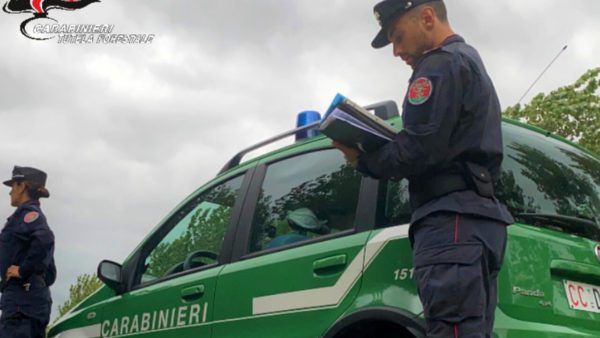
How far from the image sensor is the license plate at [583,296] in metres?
2.59

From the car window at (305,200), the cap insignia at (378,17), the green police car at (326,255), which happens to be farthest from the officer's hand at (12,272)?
the cap insignia at (378,17)

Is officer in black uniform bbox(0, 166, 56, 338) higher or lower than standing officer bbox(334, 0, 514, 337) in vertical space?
higher

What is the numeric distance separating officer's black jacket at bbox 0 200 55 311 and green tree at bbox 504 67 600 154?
31.8 ft

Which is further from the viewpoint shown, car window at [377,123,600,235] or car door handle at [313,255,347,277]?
car door handle at [313,255,347,277]

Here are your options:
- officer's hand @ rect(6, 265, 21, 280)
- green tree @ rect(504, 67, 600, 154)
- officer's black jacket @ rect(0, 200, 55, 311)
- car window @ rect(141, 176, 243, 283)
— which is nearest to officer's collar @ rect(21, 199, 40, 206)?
officer's black jacket @ rect(0, 200, 55, 311)

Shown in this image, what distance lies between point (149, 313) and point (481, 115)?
7.92 feet

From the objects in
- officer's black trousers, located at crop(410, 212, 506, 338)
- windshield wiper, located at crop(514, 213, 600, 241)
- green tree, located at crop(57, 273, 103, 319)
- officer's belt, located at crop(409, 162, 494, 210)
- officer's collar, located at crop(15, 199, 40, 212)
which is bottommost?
officer's black trousers, located at crop(410, 212, 506, 338)

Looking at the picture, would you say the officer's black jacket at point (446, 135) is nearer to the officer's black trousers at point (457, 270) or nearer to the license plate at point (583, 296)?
the officer's black trousers at point (457, 270)

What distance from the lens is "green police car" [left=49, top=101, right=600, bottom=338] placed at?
2568 millimetres

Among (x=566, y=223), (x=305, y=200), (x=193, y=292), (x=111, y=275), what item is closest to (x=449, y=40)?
(x=566, y=223)

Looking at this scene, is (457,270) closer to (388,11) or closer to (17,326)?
(388,11)

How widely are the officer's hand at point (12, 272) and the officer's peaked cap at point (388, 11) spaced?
3391 millimetres

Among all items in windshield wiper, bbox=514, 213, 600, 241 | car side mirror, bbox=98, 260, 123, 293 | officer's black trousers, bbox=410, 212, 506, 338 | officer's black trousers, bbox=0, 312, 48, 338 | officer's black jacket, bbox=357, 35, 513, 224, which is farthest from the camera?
officer's black trousers, bbox=0, 312, 48, 338

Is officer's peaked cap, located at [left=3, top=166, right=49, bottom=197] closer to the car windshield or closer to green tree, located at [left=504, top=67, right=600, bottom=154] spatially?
the car windshield
